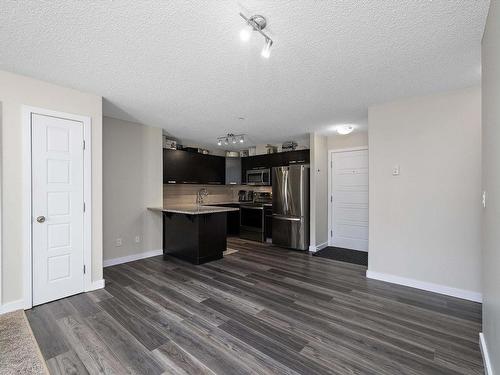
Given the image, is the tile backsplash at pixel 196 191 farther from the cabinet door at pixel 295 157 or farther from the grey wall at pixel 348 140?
the grey wall at pixel 348 140

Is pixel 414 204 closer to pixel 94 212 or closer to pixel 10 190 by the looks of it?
pixel 94 212

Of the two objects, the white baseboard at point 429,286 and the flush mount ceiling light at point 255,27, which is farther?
the white baseboard at point 429,286

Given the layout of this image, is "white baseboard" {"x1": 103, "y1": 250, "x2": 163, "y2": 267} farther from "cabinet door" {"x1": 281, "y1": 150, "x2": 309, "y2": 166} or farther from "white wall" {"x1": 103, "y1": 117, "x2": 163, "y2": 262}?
"cabinet door" {"x1": 281, "y1": 150, "x2": 309, "y2": 166}

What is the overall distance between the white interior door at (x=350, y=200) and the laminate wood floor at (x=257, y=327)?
1.61m

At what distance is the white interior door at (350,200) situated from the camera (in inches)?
191

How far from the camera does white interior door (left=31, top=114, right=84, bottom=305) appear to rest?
8.57 feet

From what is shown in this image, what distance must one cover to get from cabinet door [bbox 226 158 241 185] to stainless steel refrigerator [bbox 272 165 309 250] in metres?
1.52

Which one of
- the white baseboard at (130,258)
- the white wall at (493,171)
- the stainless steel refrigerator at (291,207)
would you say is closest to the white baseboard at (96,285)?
the white baseboard at (130,258)

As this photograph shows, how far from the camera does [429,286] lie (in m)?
2.98

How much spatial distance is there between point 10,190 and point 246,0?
9.59ft

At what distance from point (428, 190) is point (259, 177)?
380 centimetres

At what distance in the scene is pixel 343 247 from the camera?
5.15 m

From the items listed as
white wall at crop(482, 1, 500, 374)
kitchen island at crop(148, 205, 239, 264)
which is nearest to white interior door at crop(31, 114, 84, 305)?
kitchen island at crop(148, 205, 239, 264)

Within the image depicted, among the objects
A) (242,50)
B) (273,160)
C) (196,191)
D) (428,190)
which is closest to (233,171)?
(196,191)
